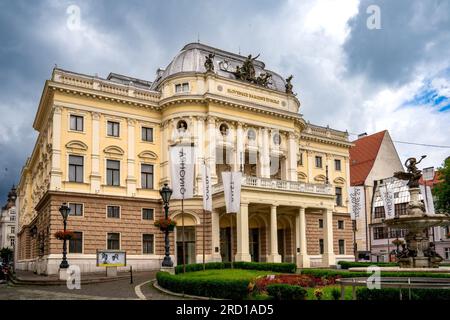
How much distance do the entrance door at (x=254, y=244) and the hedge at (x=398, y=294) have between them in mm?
33283

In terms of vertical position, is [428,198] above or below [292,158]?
A: below

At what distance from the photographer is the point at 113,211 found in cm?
4191

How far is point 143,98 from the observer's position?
4491 cm

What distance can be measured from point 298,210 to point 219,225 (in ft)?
23.6

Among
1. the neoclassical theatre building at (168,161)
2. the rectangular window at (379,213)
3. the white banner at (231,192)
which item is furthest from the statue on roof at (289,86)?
the rectangular window at (379,213)

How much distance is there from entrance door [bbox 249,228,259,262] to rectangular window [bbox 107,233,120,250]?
1351 centimetres

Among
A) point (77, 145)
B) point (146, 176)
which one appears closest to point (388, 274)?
point (146, 176)

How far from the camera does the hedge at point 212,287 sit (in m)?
19.0

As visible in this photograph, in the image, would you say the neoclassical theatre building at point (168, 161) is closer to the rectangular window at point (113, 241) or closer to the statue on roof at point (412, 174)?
the rectangular window at point (113, 241)

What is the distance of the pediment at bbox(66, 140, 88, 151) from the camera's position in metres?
40.8

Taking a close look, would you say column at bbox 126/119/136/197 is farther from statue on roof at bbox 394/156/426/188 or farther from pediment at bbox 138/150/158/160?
statue on roof at bbox 394/156/426/188

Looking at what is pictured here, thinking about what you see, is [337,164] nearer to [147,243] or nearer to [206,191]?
[147,243]

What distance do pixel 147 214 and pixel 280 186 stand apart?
11.8 metres
